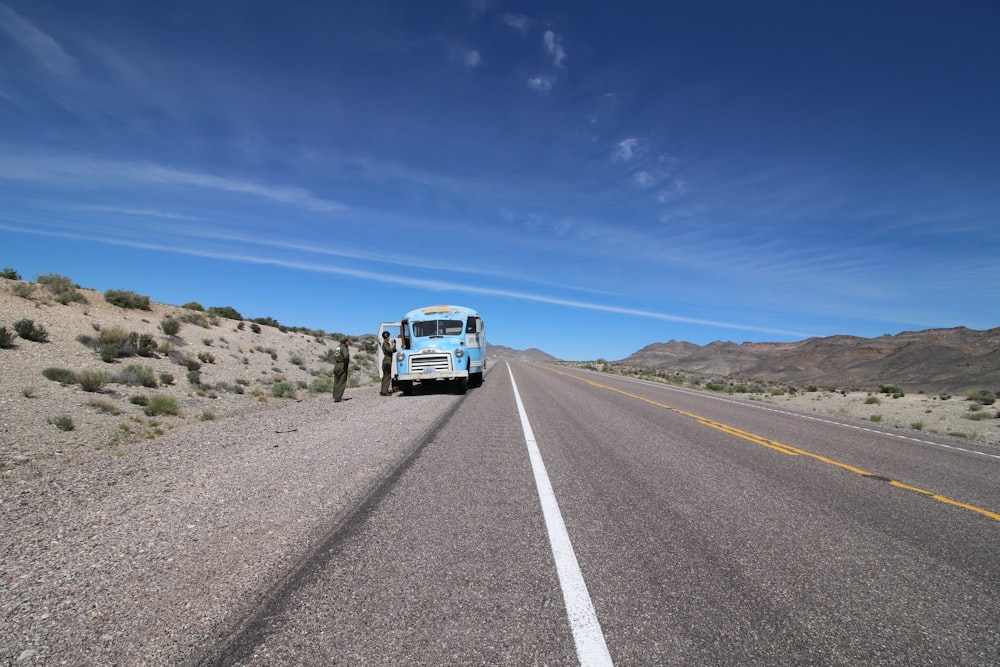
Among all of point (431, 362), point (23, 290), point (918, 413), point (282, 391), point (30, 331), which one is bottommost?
point (918, 413)

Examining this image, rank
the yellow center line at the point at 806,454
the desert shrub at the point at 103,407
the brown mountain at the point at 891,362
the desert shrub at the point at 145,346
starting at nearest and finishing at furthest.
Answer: the yellow center line at the point at 806,454, the desert shrub at the point at 103,407, the desert shrub at the point at 145,346, the brown mountain at the point at 891,362

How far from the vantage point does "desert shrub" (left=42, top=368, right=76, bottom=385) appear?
40.9ft

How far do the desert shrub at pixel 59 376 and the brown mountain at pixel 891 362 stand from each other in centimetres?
6306

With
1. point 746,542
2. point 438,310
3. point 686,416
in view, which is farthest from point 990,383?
point 746,542

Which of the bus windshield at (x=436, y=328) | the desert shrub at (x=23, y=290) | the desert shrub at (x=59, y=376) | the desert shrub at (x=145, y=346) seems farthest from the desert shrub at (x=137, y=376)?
the bus windshield at (x=436, y=328)

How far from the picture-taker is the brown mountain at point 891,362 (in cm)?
5397

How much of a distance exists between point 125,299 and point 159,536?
81.4ft

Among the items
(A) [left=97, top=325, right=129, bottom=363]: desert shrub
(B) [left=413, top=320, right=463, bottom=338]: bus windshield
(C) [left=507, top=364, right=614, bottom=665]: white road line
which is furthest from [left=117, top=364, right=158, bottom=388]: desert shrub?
(C) [left=507, top=364, right=614, bottom=665]: white road line

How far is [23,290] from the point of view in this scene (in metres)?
18.4

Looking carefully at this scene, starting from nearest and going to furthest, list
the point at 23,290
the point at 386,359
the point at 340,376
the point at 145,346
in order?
the point at 340,376 < the point at 145,346 < the point at 386,359 < the point at 23,290

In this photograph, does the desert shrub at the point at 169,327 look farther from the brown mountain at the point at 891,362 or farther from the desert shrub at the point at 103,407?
the brown mountain at the point at 891,362

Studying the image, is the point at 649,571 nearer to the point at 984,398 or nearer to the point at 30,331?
the point at 30,331

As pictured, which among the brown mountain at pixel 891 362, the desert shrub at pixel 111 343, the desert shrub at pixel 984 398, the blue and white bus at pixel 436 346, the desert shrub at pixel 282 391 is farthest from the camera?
the brown mountain at pixel 891 362

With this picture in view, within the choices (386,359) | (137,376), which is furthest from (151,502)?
(386,359)
